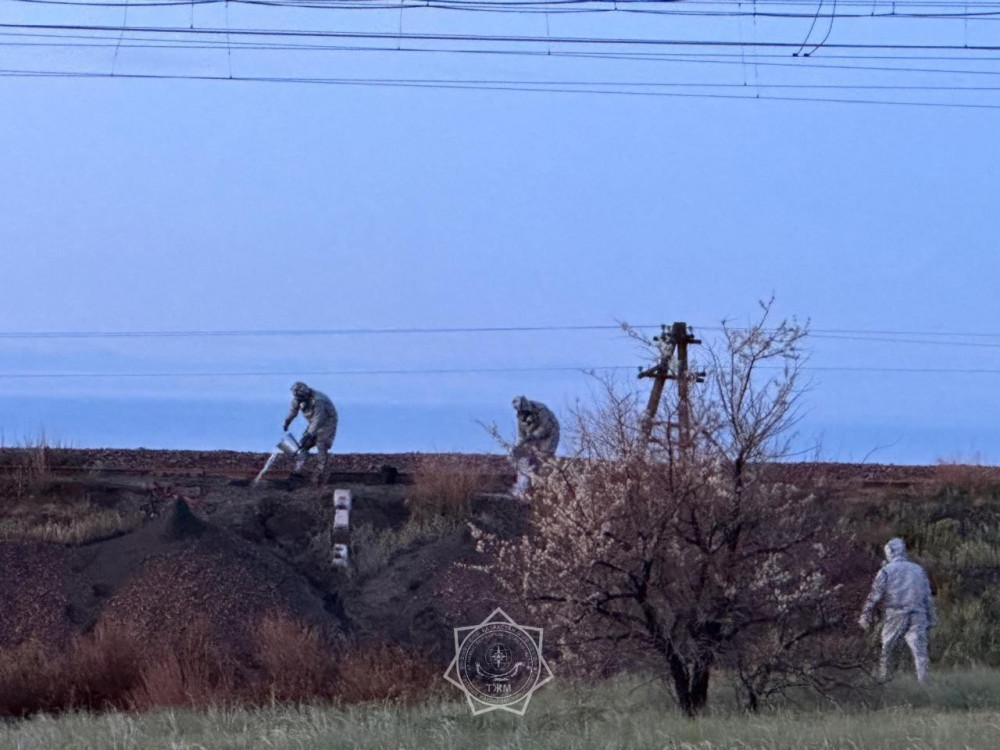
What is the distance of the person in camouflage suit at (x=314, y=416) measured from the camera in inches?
1131

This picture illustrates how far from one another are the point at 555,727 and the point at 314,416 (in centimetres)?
1606

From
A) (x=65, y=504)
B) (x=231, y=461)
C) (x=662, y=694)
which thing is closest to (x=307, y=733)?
(x=662, y=694)

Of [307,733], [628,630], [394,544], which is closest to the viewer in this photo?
[307,733]

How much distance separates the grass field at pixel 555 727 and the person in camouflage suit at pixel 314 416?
42.5ft

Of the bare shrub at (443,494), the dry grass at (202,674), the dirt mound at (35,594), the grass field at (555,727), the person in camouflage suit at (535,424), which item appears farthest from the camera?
the bare shrub at (443,494)

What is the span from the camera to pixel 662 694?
1602 cm

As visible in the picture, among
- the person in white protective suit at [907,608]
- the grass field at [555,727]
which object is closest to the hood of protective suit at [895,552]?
the person in white protective suit at [907,608]

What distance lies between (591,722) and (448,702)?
2.87 m

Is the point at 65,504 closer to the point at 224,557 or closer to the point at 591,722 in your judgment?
the point at 224,557

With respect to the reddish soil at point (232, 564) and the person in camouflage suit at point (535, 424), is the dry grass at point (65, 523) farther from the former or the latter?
the person in camouflage suit at point (535, 424)

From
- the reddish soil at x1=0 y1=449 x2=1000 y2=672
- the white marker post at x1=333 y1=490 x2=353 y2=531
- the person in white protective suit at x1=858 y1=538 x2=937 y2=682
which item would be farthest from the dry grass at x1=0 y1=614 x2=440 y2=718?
the white marker post at x1=333 y1=490 x2=353 y2=531

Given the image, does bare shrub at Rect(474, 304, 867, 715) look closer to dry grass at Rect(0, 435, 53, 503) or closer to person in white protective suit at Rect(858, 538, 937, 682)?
person in white protective suit at Rect(858, 538, 937, 682)

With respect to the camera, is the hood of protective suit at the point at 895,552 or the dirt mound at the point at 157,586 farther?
the dirt mound at the point at 157,586

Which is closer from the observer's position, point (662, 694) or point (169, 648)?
point (662, 694)
